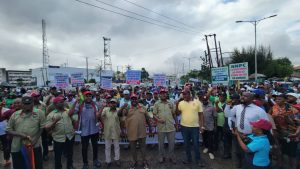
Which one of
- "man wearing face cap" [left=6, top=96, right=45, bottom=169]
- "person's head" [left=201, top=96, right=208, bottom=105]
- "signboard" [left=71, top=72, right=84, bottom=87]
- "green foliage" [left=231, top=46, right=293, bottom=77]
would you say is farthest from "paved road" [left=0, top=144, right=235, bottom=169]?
"green foliage" [left=231, top=46, right=293, bottom=77]

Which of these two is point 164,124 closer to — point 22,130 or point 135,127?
point 135,127

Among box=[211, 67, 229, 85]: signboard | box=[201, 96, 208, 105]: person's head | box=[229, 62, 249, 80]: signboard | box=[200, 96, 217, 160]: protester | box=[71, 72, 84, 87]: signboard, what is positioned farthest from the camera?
box=[71, 72, 84, 87]: signboard

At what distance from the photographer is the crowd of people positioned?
4.23m

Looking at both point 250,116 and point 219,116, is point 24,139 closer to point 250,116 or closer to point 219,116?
point 250,116

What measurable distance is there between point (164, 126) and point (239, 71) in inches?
224

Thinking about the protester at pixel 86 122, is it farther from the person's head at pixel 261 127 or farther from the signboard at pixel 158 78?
the signboard at pixel 158 78

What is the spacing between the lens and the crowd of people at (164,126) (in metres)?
4.23

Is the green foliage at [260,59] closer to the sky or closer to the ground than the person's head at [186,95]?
closer to the sky

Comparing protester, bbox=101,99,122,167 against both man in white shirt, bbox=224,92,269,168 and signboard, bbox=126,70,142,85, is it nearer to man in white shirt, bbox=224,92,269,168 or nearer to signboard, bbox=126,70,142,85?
man in white shirt, bbox=224,92,269,168

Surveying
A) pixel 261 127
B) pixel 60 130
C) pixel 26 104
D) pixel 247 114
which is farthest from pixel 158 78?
pixel 261 127

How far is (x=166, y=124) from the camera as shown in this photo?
6031 millimetres

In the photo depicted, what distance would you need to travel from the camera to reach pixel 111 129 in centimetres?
577

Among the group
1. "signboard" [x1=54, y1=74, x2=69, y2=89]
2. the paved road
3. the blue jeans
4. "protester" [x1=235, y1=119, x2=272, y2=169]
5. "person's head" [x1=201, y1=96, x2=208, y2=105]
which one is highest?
"signboard" [x1=54, y1=74, x2=69, y2=89]

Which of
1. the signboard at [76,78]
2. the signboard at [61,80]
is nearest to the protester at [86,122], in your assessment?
the signboard at [61,80]
